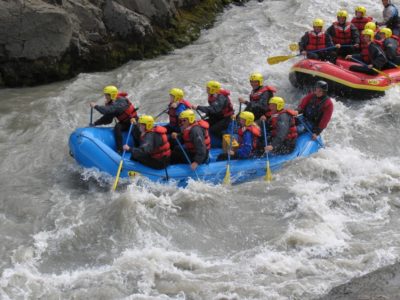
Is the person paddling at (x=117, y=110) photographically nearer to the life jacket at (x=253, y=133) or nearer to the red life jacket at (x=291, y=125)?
the life jacket at (x=253, y=133)

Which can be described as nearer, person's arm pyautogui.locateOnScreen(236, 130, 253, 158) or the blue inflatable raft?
the blue inflatable raft

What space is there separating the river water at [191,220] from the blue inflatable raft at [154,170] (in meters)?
0.16

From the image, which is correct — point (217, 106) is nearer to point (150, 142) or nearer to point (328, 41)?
point (150, 142)

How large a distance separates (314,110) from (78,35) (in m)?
5.69

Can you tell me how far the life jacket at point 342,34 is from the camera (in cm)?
1356

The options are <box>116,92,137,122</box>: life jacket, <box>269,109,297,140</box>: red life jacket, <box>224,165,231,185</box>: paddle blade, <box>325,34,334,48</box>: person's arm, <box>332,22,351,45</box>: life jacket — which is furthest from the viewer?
<box>332,22,351,45</box>: life jacket

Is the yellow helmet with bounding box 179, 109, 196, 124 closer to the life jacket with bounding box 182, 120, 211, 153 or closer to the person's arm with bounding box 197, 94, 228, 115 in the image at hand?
the life jacket with bounding box 182, 120, 211, 153

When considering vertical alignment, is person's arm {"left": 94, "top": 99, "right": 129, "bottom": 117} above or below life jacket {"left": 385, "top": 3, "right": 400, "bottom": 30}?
above

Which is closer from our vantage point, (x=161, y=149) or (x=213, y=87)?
(x=161, y=149)

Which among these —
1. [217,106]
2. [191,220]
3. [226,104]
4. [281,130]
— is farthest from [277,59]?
[191,220]

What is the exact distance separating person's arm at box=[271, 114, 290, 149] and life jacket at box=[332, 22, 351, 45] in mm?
4691

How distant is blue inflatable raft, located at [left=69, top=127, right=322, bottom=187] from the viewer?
9.01 metres

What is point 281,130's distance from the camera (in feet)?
31.6

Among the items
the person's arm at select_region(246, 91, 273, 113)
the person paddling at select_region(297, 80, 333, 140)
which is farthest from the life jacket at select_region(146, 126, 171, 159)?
the person paddling at select_region(297, 80, 333, 140)
